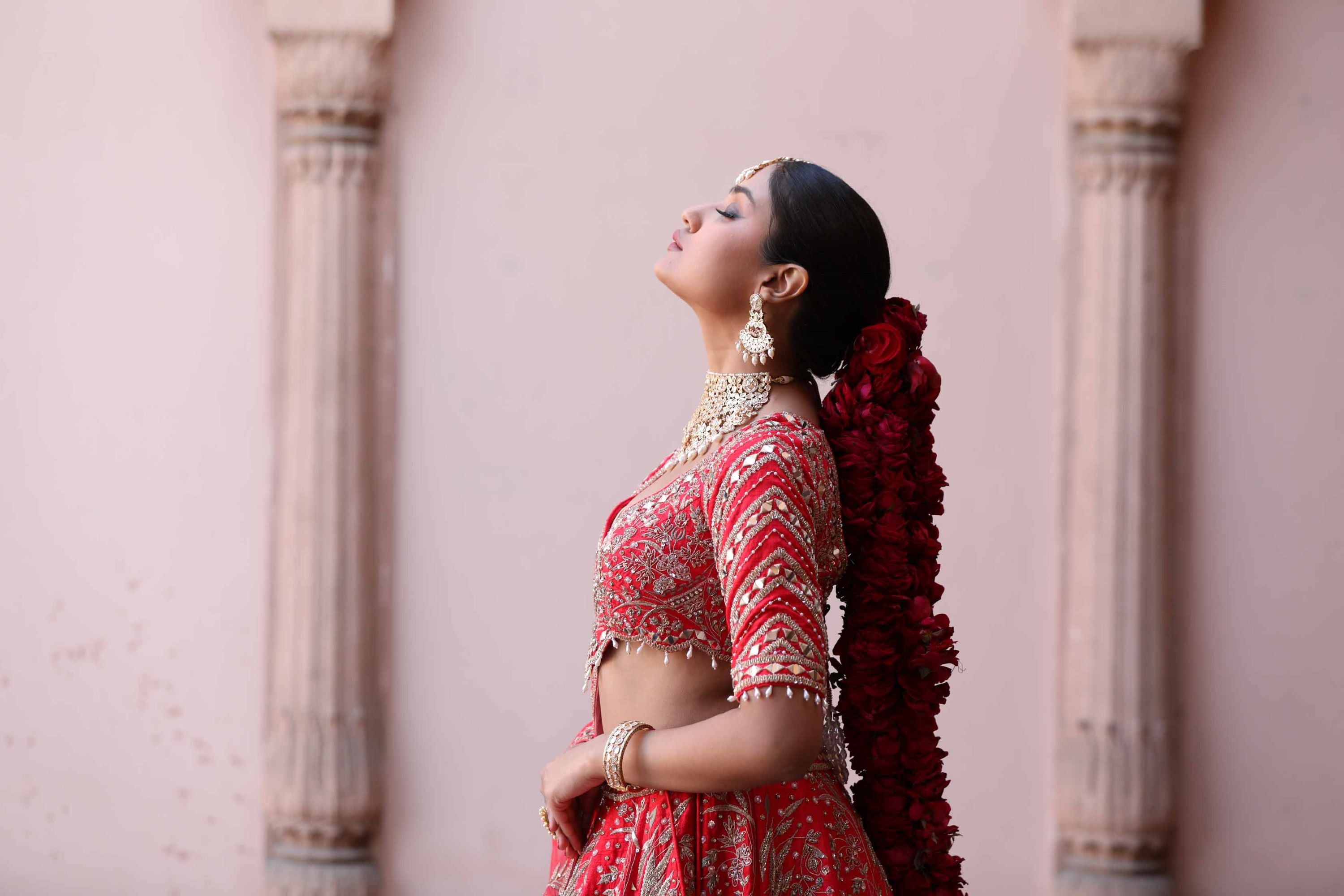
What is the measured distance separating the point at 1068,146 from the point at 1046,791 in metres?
1.49

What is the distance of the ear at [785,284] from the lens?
1484mm

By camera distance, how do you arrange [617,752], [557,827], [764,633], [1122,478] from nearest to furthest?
[764,633]
[617,752]
[557,827]
[1122,478]

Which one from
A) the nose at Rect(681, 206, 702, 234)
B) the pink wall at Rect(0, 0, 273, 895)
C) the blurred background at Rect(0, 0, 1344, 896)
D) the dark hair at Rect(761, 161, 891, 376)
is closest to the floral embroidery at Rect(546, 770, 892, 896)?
the dark hair at Rect(761, 161, 891, 376)

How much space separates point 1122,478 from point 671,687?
210 centimetres

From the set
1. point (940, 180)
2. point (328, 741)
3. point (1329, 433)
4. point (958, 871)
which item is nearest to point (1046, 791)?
point (1329, 433)

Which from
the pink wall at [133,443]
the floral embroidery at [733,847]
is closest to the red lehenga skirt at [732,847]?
the floral embroidery at [733,847]

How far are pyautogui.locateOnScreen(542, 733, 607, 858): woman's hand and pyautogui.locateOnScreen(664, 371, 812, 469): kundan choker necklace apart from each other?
1.03ft

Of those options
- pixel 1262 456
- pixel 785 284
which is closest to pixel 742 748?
pixel 785 284

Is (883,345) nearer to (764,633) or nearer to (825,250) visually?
(825,250)

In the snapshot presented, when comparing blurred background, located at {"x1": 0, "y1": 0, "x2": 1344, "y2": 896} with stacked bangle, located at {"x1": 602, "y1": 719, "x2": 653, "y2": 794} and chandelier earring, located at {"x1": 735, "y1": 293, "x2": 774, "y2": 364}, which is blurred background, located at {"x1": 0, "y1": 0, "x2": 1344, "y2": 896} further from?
stacked bangle, located at {"x1": 602, "y1": 719, "x2": 653, "y2": 794}

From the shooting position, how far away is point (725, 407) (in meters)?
1.52

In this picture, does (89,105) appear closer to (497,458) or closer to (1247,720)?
(497,458)

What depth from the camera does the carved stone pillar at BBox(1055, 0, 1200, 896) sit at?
3.28 meters

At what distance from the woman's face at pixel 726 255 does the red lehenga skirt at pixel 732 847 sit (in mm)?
488
